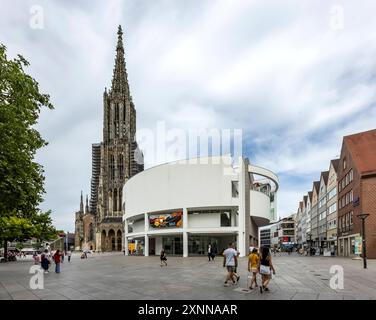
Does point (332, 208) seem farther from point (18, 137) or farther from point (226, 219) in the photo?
point (18, 137)

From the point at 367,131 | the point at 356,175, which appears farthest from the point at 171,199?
the point at 367,131

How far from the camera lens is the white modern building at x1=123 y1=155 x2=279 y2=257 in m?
48.2

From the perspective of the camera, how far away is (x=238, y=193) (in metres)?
48.4

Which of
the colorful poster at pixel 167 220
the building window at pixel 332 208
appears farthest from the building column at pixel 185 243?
the building window at pixel 332 208

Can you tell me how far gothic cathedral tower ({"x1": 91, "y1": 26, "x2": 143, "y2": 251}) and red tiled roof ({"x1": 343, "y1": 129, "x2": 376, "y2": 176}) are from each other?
79761mm

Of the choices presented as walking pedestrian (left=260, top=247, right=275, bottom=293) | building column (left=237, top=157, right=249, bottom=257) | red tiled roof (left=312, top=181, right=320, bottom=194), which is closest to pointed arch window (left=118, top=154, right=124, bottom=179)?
red tiled roof (left=312, top=181, right=320, bottom=194)

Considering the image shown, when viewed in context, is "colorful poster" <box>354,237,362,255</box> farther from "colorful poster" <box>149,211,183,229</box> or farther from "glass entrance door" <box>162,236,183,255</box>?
"glass entrance door" <box>162,236,183,255</box>

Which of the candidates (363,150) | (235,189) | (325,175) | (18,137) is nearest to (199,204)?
(235,189)

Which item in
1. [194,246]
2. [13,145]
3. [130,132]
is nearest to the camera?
[13,145]

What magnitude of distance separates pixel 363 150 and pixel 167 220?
27564 mm

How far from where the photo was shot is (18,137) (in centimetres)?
1616

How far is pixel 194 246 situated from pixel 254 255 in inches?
1502
